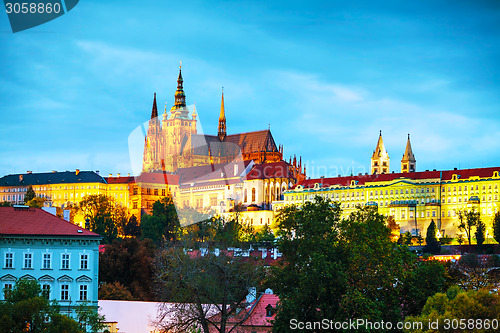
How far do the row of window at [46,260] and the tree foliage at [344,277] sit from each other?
13.3 metres

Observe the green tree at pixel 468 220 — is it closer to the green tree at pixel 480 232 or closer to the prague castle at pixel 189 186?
the green tree at pixel 480 232

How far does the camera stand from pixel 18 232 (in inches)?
2110

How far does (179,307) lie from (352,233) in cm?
1006

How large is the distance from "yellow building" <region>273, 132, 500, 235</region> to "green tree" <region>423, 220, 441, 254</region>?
7.51 metres

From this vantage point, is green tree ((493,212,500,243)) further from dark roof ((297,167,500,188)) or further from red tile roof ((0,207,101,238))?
red tile roof ((0,207,101,238))

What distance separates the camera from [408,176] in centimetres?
15888

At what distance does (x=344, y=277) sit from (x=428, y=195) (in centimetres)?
11284

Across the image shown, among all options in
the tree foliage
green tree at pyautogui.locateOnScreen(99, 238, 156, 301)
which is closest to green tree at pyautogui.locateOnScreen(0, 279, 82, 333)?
the tree foliage

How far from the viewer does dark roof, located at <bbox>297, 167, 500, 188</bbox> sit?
15162 cm

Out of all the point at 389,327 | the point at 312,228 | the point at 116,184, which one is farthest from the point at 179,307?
the point at 116,184

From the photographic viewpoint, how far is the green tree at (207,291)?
4481cm

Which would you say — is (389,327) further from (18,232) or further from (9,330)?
(18,232)

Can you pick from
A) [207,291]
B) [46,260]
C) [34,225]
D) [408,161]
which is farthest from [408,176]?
[207,291]

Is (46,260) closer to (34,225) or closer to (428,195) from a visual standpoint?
A: (34,225)
